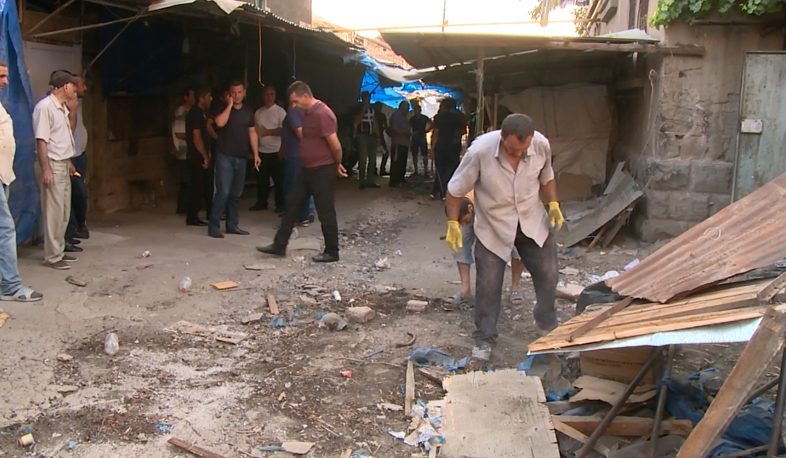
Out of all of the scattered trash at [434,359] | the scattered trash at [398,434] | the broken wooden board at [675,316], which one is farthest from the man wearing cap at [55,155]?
the broken wooden board at [675,316]

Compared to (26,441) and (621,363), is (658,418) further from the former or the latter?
(26,441)

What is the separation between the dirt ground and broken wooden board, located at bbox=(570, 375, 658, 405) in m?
0.77

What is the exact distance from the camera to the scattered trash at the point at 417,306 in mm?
6155

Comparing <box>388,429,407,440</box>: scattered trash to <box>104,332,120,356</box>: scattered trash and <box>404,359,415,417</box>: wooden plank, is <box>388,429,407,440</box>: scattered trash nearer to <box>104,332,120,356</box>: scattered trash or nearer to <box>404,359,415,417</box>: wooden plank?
<box>404,359,415,417</box>: wooden plank

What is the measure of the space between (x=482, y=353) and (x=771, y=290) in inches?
95.9

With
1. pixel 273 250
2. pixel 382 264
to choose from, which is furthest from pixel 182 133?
pixel 382 264

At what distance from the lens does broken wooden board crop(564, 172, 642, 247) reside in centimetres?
856

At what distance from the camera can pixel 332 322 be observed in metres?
5.64

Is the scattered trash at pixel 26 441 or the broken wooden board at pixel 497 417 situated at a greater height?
the broken wooden board at pixel 497 417

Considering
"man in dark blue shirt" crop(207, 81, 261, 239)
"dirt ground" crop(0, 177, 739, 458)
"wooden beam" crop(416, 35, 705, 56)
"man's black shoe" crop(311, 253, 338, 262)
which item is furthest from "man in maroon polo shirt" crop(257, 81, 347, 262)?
"wooden beam" crop(416, 35, 705, 56)

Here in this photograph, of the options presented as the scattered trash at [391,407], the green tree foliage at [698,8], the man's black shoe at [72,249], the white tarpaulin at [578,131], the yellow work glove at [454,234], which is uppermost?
the green tree foliage at [698,8]

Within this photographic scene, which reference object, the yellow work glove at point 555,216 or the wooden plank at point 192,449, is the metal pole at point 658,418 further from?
the wooden plank at point 192,449

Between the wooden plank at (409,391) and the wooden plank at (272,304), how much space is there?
5.27 ft

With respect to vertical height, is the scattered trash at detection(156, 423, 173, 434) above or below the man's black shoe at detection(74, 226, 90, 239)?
below
